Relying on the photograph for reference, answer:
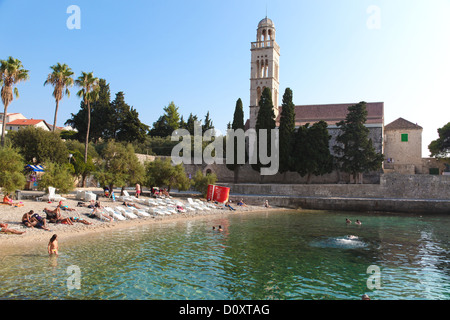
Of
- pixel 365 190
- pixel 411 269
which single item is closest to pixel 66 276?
pixel 411 269

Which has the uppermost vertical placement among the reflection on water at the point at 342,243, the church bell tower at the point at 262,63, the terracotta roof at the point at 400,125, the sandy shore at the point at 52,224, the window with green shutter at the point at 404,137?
the church bell tower at the point at 262,63

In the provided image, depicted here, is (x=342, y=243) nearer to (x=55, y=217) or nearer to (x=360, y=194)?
(x=55, y=217)

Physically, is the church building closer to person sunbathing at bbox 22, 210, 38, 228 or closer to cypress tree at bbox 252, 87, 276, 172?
cypress tree at bbox 252, 87, 276, 172

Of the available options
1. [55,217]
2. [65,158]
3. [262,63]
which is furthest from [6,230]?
[262,63]

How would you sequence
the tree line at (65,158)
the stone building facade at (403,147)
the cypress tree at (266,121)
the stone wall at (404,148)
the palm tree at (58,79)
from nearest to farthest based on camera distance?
the tree line at (65,158) → the palm tree at (58,79) → the cypress tree at (266,121) → the stone building facade at (403,147) → the stone wall at (404,148)

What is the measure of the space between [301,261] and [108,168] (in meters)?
18.1

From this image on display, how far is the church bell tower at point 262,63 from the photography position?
1778 inches

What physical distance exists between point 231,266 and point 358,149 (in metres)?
28.4

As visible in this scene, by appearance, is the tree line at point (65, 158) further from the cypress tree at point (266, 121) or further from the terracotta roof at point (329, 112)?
the terracotta roof at point (329, 112)

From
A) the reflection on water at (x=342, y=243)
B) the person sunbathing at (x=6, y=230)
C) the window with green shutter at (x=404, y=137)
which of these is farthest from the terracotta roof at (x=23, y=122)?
the reflection on water at (x=342, y=243)

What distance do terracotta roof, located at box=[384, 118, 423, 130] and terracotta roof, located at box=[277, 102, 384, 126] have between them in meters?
3.18

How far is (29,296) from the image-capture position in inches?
312

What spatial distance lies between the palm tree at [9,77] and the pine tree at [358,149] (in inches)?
1187

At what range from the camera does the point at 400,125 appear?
4512cm
